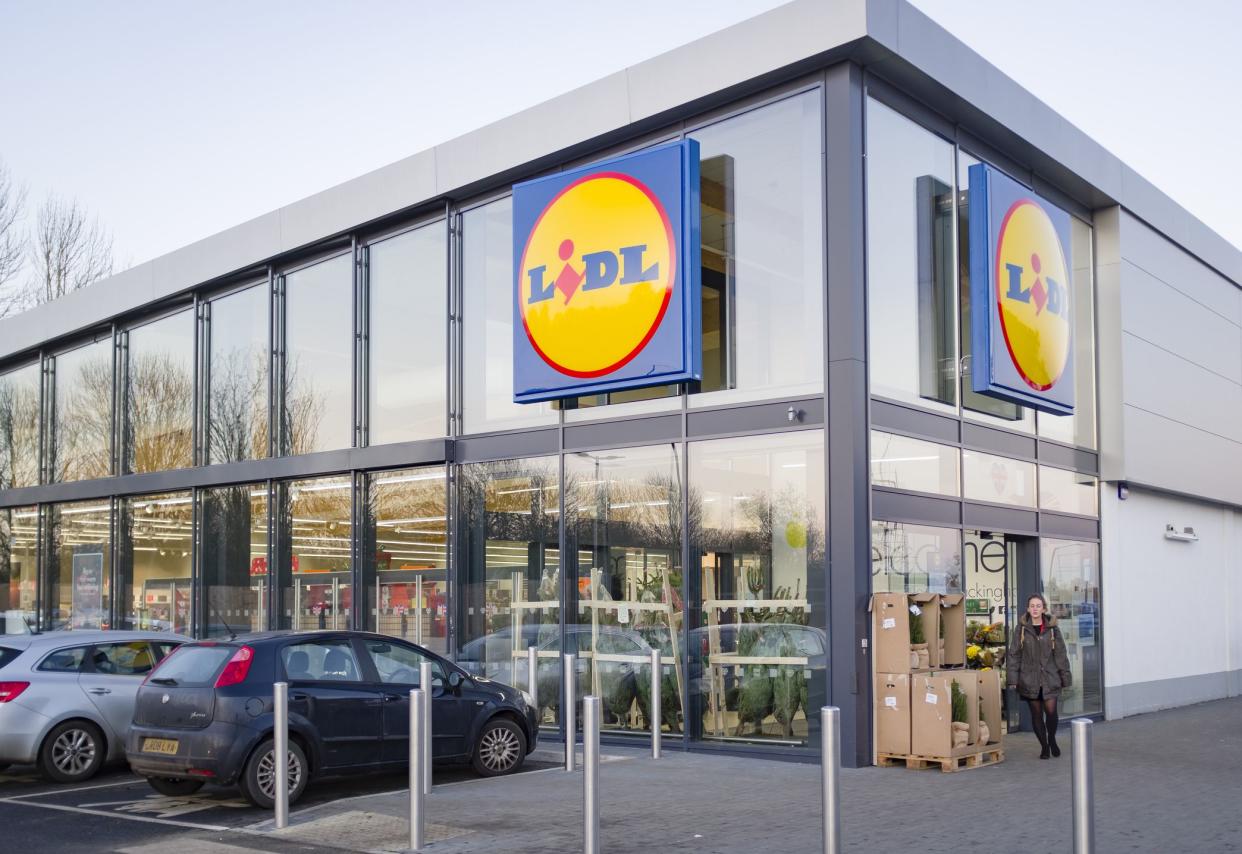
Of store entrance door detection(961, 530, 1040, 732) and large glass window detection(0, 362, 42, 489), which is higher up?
large glass window detection(0, 362, 42, 489)

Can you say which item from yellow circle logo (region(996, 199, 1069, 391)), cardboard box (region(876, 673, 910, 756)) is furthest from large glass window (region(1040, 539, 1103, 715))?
cardboard box (region(876, 673, 910, 756))

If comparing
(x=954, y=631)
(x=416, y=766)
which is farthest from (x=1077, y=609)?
(x=416, y=766)

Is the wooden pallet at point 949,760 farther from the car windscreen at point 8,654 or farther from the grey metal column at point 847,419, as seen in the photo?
the car windscreen at point 8,654

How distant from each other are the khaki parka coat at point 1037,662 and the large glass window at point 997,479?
1952mm

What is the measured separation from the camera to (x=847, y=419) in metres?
13.4

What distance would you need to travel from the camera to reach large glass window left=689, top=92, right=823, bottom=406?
14.0 meters

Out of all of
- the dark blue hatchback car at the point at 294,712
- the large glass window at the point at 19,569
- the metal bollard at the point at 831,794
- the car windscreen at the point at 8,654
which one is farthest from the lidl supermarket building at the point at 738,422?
the metal bollard at the point at 831,794

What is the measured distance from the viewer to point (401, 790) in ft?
38.9

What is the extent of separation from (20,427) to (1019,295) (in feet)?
67.2

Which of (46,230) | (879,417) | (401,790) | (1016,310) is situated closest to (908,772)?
(879,417)

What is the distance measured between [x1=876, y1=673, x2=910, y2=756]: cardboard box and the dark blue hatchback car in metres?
3.85

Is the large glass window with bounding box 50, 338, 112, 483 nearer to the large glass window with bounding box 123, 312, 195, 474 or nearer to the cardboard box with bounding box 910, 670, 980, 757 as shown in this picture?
the large glass window with bounding box 123, 312, 195, 474

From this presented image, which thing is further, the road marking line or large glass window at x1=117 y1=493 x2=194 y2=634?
large glass window at x1=117 y1=493 x2=194 y2=634

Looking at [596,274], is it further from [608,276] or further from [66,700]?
[66,700]
